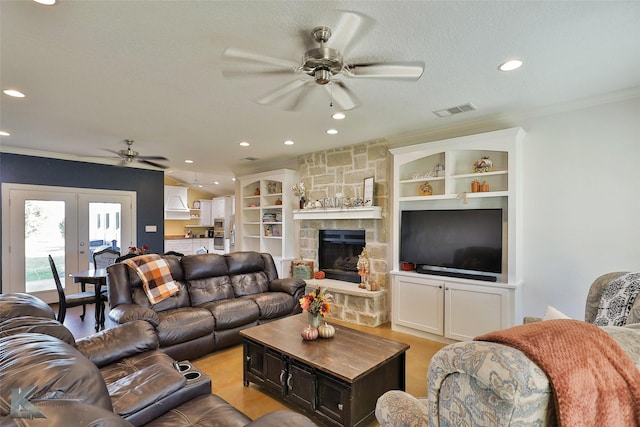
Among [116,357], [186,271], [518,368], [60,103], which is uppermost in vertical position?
[60,103]

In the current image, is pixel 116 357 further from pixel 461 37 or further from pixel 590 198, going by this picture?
pixel 590 198

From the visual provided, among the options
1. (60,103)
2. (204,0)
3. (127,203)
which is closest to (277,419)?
(204,0)

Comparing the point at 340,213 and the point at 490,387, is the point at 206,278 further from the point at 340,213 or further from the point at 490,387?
the point at 490,387

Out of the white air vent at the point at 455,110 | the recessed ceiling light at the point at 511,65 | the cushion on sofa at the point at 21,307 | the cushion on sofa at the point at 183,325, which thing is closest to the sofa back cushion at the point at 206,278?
the cushion on sofa at the point at 183,325

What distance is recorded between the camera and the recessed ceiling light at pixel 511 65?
2.29m

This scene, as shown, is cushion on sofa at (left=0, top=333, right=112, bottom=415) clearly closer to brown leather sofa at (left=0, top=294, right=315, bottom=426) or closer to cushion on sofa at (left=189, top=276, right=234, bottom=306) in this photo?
brown leather sofa at (left=0, top=294, right=315, bottom=426)

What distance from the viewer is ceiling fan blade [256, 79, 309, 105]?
7.32 feet

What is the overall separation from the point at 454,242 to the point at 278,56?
9.41ft

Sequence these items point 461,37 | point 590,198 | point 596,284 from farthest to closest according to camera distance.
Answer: point 590,198, point 596,284, point 461,37

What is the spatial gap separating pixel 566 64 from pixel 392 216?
2524 mm

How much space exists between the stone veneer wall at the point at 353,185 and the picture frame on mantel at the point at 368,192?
8cm

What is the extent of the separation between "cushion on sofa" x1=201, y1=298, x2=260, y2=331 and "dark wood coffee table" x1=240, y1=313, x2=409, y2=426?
76cm

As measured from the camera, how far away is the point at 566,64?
2.34m

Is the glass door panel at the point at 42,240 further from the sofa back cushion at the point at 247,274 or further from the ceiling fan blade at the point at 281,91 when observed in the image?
the ceiling fan blade at the point at 281,91
